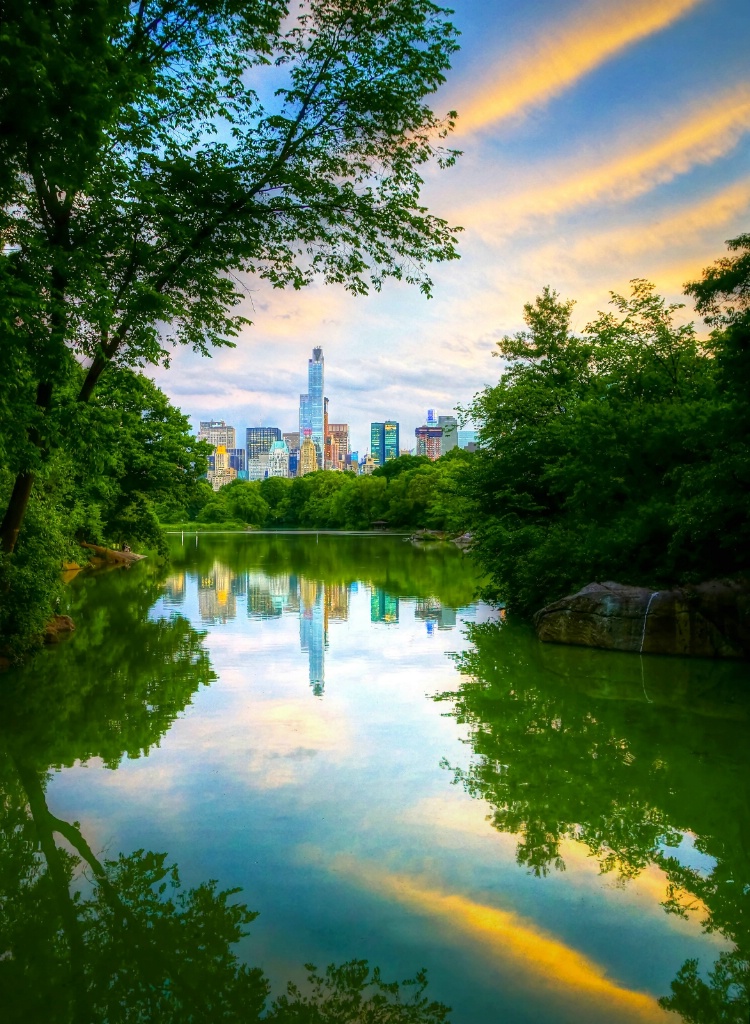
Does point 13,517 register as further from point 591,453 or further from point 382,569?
point 382,569

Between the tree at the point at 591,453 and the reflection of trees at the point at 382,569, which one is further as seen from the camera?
the reflection of trees at the point at 382,569

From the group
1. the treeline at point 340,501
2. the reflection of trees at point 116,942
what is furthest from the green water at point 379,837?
the treeline at point 340,501

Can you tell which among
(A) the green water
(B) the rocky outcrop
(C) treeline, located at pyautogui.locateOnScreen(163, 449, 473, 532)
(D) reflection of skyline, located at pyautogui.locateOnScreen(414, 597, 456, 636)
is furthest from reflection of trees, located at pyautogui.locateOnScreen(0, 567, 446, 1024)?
(C) treeline, located at pyautogui.locateOnScreen(163, 449, 473, 532)

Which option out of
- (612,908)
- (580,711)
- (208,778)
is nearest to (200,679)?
(208,778)

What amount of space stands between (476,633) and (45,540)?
8.77 metres

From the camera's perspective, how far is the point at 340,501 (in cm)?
10438

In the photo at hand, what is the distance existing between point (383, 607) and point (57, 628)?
8.11 metres

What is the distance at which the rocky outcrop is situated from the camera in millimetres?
12406

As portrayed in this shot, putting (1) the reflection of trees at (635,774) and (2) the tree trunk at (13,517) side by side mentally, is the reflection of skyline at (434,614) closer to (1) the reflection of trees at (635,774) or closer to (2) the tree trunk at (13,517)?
(1) the reflection of trees at (635,774)

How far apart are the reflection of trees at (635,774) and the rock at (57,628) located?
8.02 m

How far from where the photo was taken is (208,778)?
6793 mm

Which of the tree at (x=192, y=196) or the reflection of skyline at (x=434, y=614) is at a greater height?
the tree at (x=192, y=196)

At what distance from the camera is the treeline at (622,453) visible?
36.3 ft

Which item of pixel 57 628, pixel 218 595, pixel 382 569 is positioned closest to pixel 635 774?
pixel 57 628
